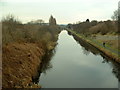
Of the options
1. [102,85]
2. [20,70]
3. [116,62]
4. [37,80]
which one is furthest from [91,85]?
[116,62]

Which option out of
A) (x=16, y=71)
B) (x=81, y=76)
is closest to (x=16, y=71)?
(x=16, y=71)

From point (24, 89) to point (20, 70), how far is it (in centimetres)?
323

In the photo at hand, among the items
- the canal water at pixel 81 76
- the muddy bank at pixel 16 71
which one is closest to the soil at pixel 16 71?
the muddy bank at pixel 16 71

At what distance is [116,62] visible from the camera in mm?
22125

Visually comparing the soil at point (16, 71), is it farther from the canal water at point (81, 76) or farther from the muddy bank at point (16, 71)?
the canal water at point (81, 76)

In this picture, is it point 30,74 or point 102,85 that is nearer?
point 102,85

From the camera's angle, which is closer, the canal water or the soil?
the soil

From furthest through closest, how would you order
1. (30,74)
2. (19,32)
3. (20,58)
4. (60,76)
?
(19,32) < (20,58) < (60,76) < (30,74)

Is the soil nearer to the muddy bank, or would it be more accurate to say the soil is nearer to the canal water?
the muddy bank

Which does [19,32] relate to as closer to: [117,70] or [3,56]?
[3,56]

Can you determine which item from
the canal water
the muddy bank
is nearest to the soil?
the muddy bank

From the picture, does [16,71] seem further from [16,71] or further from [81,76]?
[81,76]

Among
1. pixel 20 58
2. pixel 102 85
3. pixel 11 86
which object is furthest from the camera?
pixel 20 58

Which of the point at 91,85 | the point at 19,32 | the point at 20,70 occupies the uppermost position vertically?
the point at 19,32
